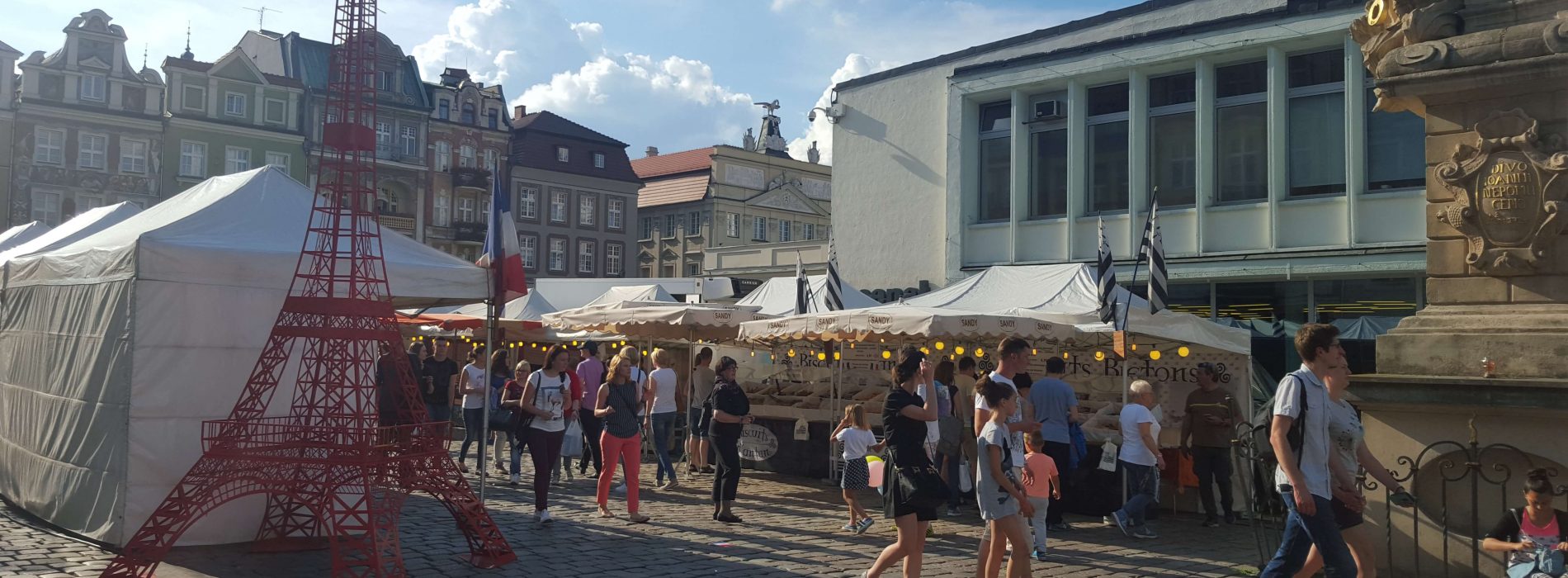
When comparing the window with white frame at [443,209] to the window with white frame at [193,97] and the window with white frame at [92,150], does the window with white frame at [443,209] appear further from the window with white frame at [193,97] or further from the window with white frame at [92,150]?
the window with white frame at [92,150]

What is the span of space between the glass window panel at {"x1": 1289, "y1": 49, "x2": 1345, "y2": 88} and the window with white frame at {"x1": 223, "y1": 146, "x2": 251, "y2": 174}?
45.9 m

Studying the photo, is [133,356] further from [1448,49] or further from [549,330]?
[549,330]

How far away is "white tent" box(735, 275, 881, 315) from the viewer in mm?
20516

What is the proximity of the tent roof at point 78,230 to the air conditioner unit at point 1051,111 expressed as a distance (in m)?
16.2

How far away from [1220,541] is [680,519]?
5070 millimetres

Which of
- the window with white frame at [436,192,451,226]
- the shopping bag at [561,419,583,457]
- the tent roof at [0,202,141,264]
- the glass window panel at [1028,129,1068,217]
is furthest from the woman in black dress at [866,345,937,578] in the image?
the window with white frame at [436,192,451,226]

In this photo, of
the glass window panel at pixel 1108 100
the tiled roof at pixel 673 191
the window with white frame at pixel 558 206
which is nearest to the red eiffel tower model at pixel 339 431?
the glass window panel at pixel 1108 100

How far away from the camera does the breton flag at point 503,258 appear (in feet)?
35.1

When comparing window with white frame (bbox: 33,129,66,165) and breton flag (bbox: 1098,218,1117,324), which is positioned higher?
window with white frame (bbox: 33,129,66,165)

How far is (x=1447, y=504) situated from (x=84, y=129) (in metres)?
54.5

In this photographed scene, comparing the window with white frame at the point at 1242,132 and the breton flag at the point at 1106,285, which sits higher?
the window with white frame at the point at 1242,132

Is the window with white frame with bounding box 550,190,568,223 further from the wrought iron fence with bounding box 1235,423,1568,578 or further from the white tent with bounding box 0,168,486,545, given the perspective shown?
the wrought iron fence with bounding box 1235,423,1568,578

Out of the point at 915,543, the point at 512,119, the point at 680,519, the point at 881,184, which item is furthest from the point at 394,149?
the point at 915,543

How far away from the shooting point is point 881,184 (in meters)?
27.4
